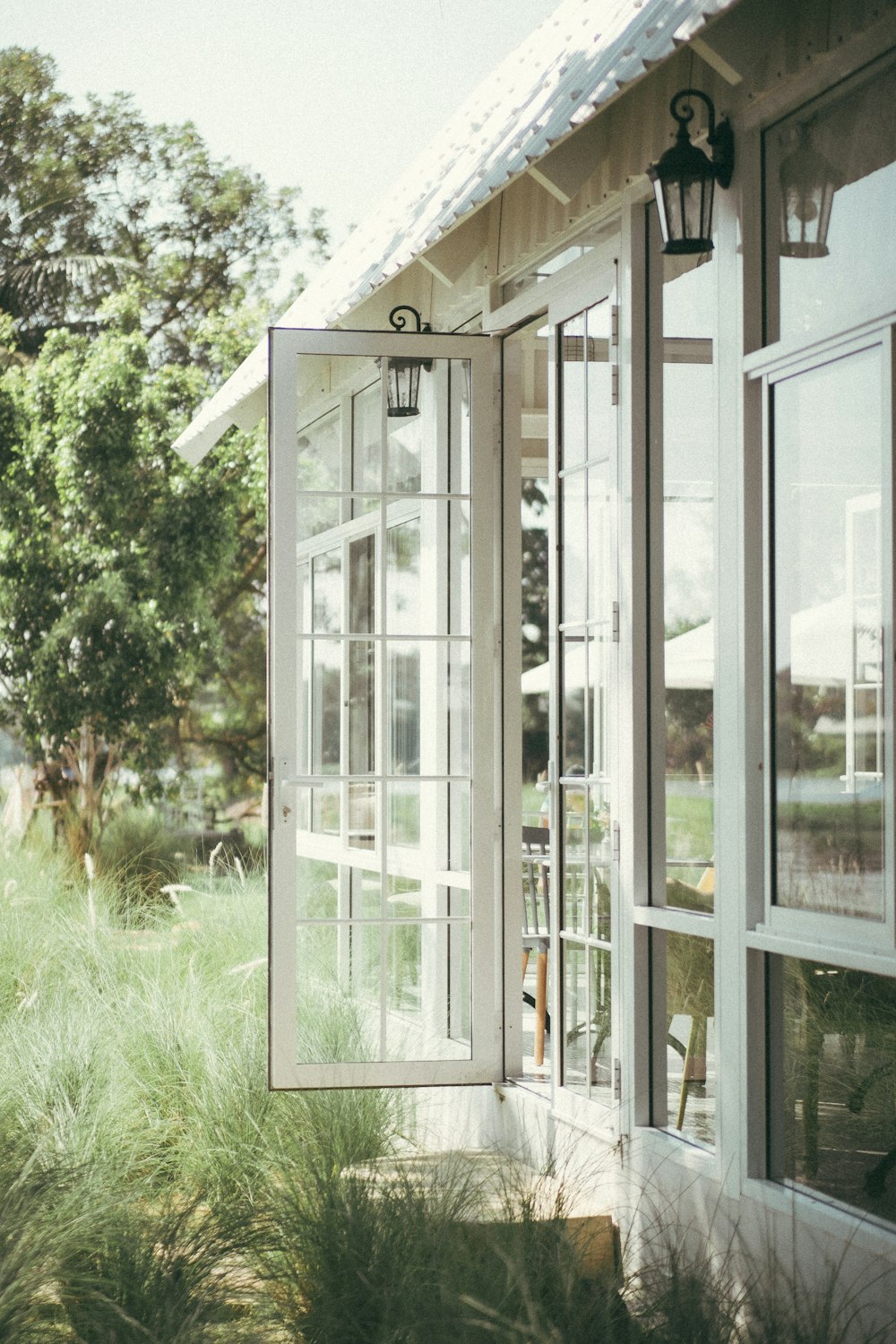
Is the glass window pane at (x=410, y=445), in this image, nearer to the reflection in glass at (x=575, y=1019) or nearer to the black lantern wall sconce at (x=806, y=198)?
the reflection in glass at (x=575, y=1019)

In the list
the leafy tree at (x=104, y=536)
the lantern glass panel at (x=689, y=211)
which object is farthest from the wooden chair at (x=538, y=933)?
the leafy tree at (x=104, y=536)

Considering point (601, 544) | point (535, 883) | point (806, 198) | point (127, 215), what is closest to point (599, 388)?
point (601, 544)

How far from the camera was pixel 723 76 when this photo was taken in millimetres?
3408

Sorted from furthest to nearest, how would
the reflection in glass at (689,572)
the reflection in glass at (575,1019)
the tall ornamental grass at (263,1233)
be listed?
the reflection in glass at (575,1019) < the reflection in glass at (689,572) < the tall ornamental grass at (263,1233)

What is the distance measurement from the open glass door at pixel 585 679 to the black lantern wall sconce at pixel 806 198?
837 mm

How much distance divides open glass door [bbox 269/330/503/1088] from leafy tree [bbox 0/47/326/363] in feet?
40.5

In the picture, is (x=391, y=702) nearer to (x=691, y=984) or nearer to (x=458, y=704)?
(x=458, y=704)

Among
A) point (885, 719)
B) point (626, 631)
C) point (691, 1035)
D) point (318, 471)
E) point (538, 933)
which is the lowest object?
point (538, 933)

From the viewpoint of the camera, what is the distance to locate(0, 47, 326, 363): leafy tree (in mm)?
16719

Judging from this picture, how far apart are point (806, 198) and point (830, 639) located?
1038 mm

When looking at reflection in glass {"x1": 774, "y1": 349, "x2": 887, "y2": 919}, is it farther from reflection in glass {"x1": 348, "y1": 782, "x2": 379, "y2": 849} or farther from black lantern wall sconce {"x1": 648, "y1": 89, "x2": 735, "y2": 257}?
reflection in glass {"x1": 348, "y1": 782, "x2": 379, "y2": 849}

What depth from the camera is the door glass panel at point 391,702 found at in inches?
192

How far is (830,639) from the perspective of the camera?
3117 mm

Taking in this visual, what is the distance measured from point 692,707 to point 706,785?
0.73 ft
